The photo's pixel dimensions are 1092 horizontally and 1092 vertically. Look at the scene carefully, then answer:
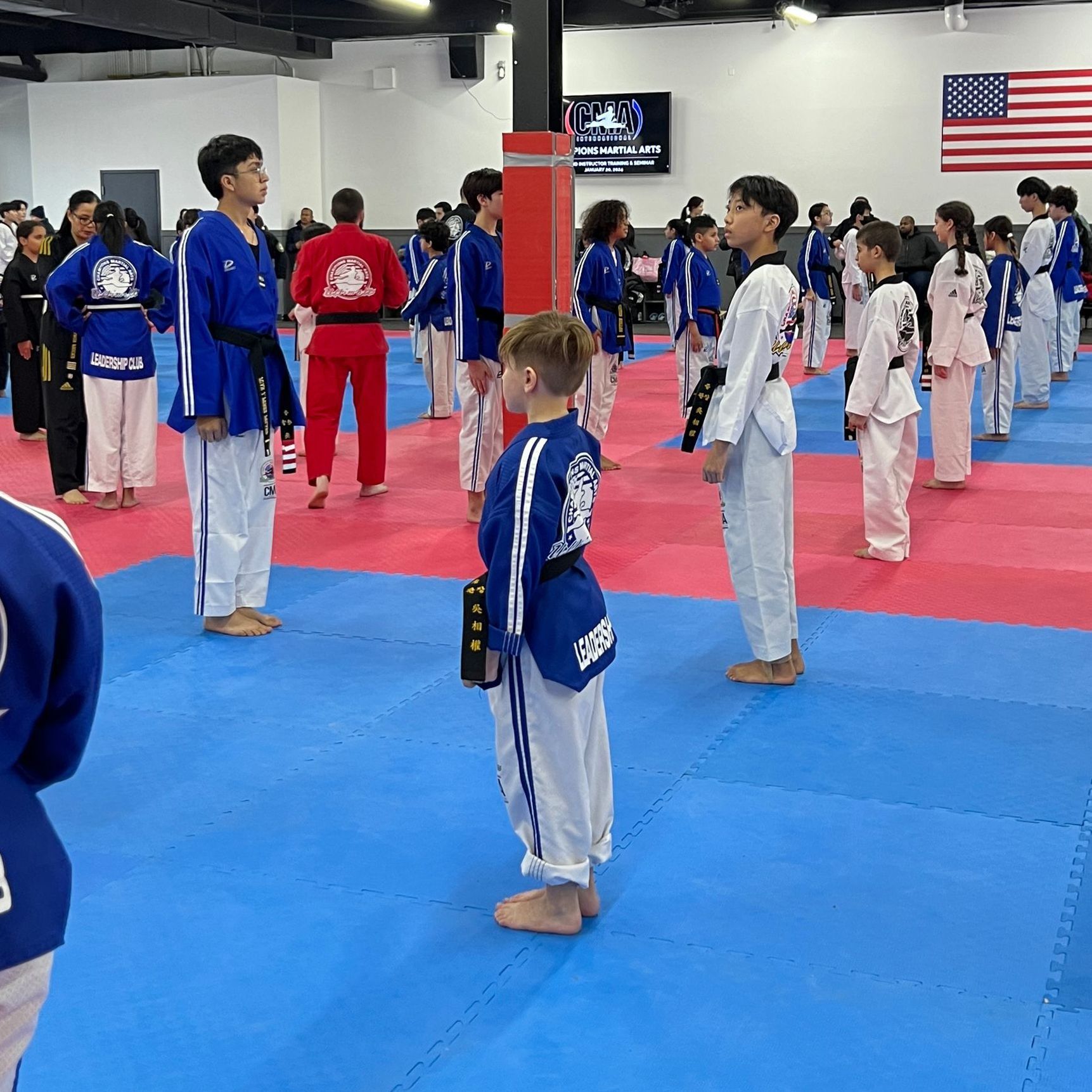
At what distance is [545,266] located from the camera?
6406 millimetres

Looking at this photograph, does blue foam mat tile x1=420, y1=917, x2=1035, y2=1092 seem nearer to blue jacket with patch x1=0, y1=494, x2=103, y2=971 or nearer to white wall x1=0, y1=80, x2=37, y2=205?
blue jacket with patch x1=0, y1=494, x2=103, y2=971

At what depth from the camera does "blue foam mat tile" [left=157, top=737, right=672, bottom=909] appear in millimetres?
3418

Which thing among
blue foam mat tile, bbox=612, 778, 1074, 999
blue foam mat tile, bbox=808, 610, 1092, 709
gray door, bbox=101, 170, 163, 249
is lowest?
blue foam mat tile, bbox=612, 778, 1074, 999

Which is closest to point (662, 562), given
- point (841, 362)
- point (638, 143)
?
point (841, 362)

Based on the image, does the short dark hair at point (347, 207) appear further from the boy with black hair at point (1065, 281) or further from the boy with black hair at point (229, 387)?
the boy with black hair at point (1065, 281)

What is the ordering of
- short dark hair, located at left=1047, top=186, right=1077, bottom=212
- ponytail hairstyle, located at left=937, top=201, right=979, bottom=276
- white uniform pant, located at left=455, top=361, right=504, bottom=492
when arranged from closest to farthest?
white uniform pant, located at left=455, top=361, right=504, bottom=492
ponytail hairstyle, located at left=937, top=201, right=979, bottom=276
short dark hair, located at left=1047, top=186, right=1077, bottom=212

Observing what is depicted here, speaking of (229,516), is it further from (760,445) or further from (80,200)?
(80,200)

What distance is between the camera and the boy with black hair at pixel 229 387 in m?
5.07

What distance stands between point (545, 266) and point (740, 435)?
A: 7.27 ft

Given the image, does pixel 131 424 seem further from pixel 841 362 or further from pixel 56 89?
pixel 56 89

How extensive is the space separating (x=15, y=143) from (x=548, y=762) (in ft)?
77.5

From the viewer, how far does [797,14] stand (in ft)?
58.7

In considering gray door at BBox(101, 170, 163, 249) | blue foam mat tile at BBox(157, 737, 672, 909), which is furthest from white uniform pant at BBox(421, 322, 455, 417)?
gray door at BBox(101, 170, 163, 249)

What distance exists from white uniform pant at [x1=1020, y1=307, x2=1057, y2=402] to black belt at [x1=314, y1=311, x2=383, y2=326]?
6.58 meters
